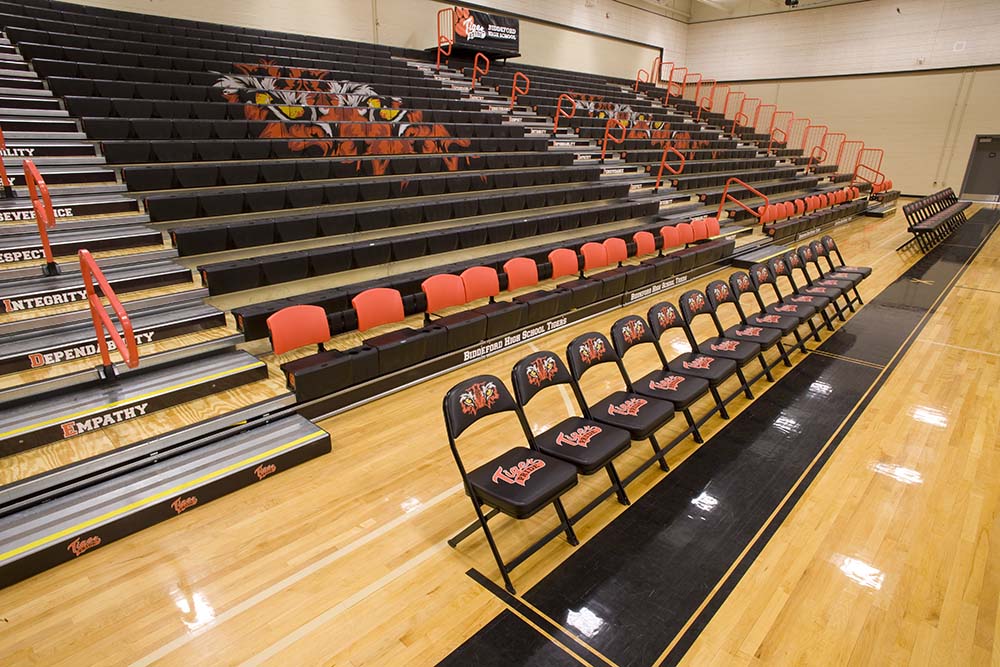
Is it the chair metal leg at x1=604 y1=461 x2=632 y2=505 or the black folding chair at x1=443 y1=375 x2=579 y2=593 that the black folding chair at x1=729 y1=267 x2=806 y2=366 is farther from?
the black folding chair at x1=443 y1=375 x2=579 y2=593

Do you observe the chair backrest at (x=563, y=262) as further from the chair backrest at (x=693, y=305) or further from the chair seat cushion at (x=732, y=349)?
the chair seat cushion at (x=732, y=349)

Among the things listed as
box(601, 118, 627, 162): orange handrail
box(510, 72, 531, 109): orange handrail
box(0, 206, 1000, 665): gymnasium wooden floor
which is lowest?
box(0, 206, 1000, 665): gymnasium wooden floor

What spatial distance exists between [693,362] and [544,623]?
1856 millimetres

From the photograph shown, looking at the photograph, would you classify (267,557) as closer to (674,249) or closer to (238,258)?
(238,258)

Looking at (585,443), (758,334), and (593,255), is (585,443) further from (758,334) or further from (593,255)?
(593,255)

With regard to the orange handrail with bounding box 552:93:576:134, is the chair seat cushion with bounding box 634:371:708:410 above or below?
below

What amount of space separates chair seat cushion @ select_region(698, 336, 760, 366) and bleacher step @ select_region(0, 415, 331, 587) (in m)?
2.41

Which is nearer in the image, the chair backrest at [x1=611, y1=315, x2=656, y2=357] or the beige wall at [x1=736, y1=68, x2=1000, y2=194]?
the chair backrest at [x1=611, y1=315, x2=656, y2=357]

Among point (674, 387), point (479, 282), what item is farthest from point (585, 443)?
point (479, 282)

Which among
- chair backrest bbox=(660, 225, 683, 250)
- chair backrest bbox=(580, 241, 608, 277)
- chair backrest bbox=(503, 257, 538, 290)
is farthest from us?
chair backrest bbox=(660, 225, 683, 250)

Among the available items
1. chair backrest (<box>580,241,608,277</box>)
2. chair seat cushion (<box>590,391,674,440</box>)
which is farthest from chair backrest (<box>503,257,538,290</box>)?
chair seat cushion (<box>590,391,674,440</box>)

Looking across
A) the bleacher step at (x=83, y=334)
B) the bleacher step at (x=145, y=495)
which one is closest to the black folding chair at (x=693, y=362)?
the bleacher step at (x=145, y=495)

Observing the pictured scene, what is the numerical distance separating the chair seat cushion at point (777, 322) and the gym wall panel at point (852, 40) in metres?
13.2

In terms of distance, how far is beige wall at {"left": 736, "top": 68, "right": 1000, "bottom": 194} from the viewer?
1244cm
